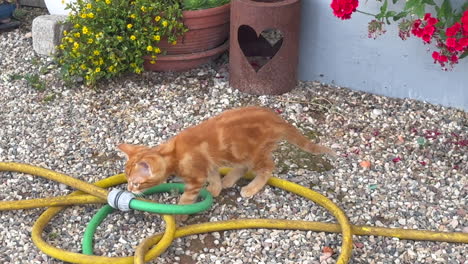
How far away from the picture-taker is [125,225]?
3.96 metres

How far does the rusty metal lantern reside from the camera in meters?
5.01

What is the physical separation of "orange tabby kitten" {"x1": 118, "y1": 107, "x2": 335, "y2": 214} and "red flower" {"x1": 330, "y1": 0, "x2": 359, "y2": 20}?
110 centimetres

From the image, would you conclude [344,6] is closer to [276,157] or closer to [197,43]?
[276,157]

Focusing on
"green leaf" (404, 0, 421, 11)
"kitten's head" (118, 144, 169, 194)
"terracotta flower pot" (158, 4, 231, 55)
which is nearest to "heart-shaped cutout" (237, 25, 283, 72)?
"terracotta flower pot" (158, 4, 231, 55)

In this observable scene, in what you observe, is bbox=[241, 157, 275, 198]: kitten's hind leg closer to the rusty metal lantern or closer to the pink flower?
the rusty metal lantern

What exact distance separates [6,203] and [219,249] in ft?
4.17

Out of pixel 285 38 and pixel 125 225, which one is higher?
pixel 285 38

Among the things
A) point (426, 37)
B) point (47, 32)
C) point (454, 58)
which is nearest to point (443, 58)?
point (454, 58)

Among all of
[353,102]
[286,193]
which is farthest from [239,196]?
[353,102]

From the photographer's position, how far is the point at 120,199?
12.5 ft

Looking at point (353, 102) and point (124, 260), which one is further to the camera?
point (353, 102)

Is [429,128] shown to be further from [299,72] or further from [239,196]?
[239,196]

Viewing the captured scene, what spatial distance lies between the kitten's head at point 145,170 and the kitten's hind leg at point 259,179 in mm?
583

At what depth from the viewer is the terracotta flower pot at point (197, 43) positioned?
17.9ft
